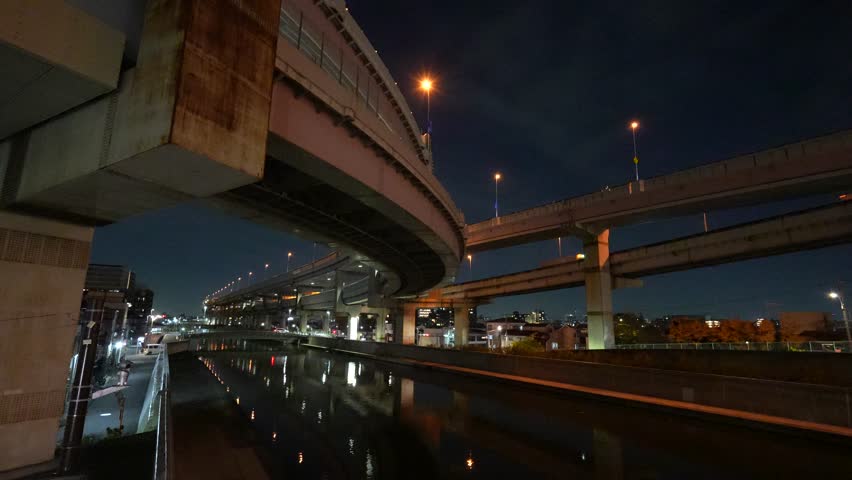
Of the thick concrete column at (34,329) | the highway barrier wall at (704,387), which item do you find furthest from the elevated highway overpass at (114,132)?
the highway barrier wall at (704,387)

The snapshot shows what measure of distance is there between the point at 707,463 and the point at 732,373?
11.9m

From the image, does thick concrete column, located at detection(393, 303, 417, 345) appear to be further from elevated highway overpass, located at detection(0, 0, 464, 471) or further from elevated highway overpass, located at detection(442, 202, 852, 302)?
elevated highway overpass, located at detection(0, 0, 464, 471)

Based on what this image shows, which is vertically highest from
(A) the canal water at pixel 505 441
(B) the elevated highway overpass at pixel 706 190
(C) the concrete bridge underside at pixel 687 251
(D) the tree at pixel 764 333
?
(B) the elevated highway overpass at pixel 706 190

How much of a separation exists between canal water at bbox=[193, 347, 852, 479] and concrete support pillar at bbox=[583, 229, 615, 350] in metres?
14.8

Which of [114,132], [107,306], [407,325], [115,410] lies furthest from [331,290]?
[114,132]

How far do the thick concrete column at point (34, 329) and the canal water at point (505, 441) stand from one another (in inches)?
187

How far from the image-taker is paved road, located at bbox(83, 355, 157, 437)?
16.4 m

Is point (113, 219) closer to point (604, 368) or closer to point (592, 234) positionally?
point (604, 368)

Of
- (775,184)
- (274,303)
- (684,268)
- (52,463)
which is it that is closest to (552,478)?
(52,463)

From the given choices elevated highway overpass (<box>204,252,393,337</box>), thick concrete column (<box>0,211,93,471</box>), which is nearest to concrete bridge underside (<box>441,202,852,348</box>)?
elevated highway overpass (<box>204,252,393,337</box>)

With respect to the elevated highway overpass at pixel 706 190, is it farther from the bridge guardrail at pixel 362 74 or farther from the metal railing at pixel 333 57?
the metal railing at pixel 333 57

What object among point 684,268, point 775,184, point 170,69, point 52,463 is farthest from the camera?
point 684,268

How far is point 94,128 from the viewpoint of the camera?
7.30m

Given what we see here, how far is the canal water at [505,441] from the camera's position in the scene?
32.2 ft
